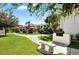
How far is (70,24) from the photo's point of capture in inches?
51.3

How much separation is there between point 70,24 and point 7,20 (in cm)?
58

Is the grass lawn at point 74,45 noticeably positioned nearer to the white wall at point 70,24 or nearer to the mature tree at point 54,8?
the white wall at point 70,24

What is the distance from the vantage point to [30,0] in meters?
1.30

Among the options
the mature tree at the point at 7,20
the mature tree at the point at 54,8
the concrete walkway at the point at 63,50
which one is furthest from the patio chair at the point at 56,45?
the mature tree at the point at 7,20

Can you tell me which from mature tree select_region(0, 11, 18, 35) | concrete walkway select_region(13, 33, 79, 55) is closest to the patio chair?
concrete walkway select_region(13, 33, 79, 55)

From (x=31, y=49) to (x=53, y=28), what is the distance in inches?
10.8

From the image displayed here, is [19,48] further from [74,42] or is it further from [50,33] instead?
[74,42]

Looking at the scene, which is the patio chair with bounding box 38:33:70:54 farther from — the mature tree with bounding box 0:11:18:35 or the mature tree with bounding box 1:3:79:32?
the mature tree with bounding box 0:11:18:35

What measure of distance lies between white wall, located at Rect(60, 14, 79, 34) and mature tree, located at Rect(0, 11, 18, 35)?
428 mm

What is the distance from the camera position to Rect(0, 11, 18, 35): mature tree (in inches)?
51.5

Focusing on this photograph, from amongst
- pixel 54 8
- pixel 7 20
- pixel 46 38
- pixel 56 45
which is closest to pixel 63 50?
pixel 56 45

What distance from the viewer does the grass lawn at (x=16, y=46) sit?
1.29 m

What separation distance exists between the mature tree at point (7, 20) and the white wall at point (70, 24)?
43cm
